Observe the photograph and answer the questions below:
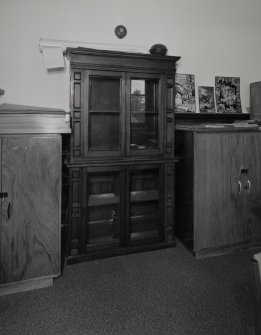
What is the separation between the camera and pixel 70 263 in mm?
2516

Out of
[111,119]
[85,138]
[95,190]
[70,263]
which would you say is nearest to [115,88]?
[111,119]

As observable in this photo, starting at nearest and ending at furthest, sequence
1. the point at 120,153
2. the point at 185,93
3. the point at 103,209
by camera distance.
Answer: the point at 120,153 < the point at 103,209 < the point at 185,93

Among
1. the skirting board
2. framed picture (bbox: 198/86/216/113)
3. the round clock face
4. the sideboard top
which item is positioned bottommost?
the skirting board

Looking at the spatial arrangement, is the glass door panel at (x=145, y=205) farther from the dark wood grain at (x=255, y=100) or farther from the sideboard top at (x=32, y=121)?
the dark wood grain at (x=255, y=100)

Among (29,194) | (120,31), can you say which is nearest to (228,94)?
(120,31)

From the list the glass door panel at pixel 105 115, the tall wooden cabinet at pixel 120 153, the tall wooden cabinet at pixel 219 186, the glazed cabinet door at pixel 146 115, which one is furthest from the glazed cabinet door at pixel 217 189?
the glass door panel at pixel 105 115

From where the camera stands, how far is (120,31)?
282cm

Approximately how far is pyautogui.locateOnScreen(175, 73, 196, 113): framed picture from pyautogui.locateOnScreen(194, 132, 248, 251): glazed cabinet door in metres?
0.64

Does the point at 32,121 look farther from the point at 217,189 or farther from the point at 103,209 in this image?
the point at 217,189

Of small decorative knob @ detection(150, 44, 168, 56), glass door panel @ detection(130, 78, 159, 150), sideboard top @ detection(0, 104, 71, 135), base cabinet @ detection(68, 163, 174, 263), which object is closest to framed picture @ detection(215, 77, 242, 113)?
small decorative knob @ detection(150, 44, 168, 56)

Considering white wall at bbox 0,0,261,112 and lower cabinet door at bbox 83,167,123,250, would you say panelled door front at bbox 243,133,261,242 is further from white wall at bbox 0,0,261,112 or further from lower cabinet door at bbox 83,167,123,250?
lower cabinet door at bbox 83,167,123,250

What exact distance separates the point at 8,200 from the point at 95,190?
0.87 m

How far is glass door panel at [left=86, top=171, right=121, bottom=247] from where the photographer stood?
2641 millimetres

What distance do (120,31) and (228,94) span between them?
4.70 feet
